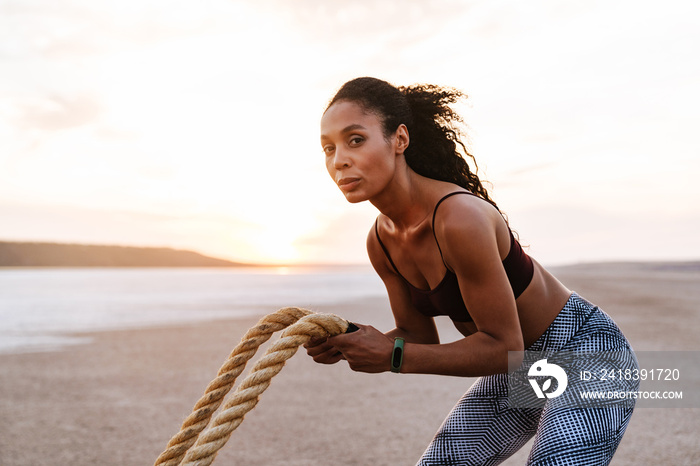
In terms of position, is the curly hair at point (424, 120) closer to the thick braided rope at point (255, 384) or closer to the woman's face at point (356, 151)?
the woman's face at point (356, 151)

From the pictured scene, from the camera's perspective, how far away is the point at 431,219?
6.90 ft

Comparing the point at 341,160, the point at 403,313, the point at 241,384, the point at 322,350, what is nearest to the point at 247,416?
the point at 403,313

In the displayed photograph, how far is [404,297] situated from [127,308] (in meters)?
18.5

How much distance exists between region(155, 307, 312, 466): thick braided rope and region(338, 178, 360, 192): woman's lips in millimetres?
455

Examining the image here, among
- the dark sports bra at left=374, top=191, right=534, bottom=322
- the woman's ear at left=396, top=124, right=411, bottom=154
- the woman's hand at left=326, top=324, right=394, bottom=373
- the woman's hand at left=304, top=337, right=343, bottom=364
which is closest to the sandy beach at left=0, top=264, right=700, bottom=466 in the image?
the dark sports bra at left=374, top=191, right=534, bottom=322

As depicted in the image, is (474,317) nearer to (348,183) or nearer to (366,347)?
(366,347)

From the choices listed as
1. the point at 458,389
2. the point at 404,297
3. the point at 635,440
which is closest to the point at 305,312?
the point at 404,297

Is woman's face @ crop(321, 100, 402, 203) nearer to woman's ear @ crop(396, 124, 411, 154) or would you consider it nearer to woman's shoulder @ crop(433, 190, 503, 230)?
woman's ear @ crop(396, 124, 411, 154)

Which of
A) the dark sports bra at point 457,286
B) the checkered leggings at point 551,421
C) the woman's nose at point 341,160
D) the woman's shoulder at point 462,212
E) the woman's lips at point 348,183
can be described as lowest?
the checkered leggings at point 551,421

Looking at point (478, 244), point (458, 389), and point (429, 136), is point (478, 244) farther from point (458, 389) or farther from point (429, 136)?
point (458, 389)

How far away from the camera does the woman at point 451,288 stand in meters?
1.91

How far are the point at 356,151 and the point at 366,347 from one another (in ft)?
2.17

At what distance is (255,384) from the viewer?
171 centimetres

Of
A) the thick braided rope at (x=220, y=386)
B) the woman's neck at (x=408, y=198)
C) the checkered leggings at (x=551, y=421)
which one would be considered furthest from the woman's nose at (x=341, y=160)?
the checkered leggings at (x=551, y=421)
